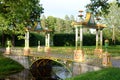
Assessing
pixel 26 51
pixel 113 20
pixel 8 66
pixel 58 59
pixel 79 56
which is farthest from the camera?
pixel 113 20

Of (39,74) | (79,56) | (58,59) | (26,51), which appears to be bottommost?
(39,74)

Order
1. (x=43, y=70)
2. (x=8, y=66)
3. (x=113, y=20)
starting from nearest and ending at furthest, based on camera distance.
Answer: (x=8, y=66)
(x=43, y=70)
(x=113, y=20)

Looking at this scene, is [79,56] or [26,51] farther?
[26,51]

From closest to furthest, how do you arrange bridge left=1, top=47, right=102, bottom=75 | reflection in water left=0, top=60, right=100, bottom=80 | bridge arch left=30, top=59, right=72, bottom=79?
bridge left=1, top=47, right=102, bottom=75
reflection in water left=0, top=60, right=100, bottom=80
bridge arch left=30, top=59, right=72, bottom=79

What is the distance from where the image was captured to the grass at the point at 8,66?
29.0 m

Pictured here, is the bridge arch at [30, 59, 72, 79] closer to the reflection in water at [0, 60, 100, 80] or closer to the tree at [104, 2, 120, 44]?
the reflection in water at [0, 60, 100, 80]

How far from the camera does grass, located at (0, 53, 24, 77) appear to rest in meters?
29.0

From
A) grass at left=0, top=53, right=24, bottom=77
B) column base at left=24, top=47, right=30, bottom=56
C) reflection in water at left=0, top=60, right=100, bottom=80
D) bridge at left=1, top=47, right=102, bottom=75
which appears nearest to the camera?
bridge at left=1, top=47, right=102, bottom=75

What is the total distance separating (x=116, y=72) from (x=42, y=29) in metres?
20.3

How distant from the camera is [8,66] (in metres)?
30.1

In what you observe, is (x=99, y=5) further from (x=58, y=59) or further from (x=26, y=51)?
(x=26, y=51)

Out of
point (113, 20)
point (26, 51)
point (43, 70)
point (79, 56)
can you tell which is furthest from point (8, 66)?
point (113, 20)

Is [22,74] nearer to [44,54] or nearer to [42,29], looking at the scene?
[44,54]

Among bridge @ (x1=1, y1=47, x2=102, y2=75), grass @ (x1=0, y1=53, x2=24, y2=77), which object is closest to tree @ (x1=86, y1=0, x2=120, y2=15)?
bridge @ (x1=1, y1=47, x2=102, y2=75)
